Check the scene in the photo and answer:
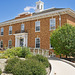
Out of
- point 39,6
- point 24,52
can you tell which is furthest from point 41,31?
point 24,52

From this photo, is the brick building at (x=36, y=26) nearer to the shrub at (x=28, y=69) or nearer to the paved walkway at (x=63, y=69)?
the paved walkway at (x=63, y=69)

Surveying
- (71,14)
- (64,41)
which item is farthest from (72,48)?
(71,14)

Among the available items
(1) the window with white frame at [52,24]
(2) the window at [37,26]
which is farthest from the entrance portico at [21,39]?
(1) the window with white frame at [52,24]

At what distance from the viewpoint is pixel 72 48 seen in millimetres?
14953

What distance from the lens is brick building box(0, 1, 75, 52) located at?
20.9 m

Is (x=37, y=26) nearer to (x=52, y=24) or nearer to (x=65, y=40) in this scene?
(x=52, y=24)

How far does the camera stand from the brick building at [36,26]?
20.9 metres

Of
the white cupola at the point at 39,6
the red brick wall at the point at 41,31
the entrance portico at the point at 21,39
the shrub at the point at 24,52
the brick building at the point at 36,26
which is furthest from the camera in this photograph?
the white cupola at the point at 39,6

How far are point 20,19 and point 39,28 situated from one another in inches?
199

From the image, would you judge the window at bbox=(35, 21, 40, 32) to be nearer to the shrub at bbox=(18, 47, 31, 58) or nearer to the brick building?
the brick building

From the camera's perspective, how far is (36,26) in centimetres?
2372

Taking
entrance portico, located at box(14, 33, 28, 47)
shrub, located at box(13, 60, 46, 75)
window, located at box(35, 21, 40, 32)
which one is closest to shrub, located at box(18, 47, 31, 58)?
shrub, located at box(13, 60, 46, 75)

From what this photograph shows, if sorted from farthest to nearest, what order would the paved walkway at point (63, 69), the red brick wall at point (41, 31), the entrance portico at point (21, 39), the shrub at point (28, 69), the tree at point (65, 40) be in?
the entrance portico at point (21, 39) < the red brick wall at point (41, 31) < the tree at point (65, 40) < the paved walkway at point (63, 69) < the shrub at point (28, 69)

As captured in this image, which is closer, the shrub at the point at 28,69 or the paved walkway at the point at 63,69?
the shrub at the point at 28,69
